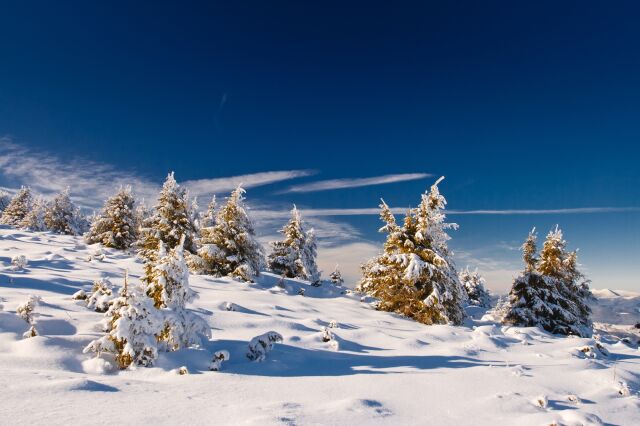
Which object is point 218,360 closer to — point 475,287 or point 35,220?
point 475,287

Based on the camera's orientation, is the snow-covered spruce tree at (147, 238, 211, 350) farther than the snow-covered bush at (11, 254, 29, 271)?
No

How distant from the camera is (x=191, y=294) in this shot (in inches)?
294

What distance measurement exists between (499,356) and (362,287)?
8.79 m

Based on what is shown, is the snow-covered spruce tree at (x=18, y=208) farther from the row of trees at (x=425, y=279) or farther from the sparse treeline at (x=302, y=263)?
the row of trees at (x=425, y=279)

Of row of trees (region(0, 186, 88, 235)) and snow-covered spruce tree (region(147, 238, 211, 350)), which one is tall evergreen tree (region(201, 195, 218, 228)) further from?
snow-covered spruce tree (region(147, 238, 211, 350))

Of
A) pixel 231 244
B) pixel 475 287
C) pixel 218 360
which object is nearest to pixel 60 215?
pixel 231 244

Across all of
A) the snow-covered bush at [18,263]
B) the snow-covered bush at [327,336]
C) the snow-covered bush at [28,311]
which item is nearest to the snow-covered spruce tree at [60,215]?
the snow-covered bush at [18,263]

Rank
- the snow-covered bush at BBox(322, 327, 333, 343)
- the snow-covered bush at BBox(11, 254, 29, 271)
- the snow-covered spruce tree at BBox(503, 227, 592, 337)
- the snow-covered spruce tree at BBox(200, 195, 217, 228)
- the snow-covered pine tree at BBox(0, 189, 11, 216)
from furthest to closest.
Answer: the snow-covered pine tree at BBox(0, 189, 11, 216) → the snow-covered spruce tree at BBox(200, 195, 217, 228) → the snow-covered spruce tree at BBox(503, 227, 592, 337) → the snow-covered bush at BBox(11, 254, 29, 271) → the snow-covered bush at BBox(322, 327, 333, 343)

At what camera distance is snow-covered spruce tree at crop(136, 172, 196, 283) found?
22.7 m

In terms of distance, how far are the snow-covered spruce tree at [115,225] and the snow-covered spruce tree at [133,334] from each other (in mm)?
23757

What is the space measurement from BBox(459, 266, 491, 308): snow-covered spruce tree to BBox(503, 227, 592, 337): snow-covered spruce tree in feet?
64.4

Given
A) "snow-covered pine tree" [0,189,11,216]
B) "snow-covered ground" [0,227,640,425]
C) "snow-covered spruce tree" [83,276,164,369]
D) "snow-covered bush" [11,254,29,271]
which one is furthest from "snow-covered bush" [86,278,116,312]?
"snow-covered pine tree" [0,189,11,216]

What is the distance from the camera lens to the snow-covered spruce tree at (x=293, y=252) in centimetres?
3139

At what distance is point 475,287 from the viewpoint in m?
45.5
